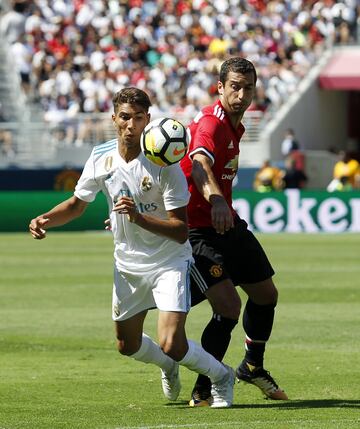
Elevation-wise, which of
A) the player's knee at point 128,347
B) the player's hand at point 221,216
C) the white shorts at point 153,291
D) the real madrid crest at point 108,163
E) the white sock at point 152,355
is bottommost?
the white sock at point 152,355

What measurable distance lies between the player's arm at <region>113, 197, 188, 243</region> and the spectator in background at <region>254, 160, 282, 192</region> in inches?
950

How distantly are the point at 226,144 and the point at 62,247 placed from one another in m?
16.8

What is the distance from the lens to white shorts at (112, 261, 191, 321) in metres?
8.12

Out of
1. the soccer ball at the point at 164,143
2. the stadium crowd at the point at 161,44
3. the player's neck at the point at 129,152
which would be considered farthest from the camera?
the stadium crowd at the point at 161,44

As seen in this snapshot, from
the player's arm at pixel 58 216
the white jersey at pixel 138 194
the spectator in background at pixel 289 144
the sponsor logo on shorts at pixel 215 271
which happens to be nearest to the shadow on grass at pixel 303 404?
the sponsor logo on shorts at pixel 215 271

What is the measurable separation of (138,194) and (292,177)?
26691 millimetres

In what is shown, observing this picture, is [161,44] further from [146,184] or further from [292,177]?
[146,184]

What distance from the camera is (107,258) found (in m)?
22.4

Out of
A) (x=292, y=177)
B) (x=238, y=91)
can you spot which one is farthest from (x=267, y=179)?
(x=238, y=91)

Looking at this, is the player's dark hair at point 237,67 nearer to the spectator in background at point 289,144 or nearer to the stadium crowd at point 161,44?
the stadium crowd at point 161,44

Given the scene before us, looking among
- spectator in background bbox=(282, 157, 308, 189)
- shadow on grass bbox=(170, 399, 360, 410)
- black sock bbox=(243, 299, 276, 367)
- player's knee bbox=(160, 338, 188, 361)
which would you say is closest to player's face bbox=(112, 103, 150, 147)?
player's knee bbox=(160, 338, 188, 361)

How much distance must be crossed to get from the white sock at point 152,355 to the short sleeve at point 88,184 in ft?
3.53

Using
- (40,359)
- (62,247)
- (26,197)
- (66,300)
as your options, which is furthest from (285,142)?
(40,359)

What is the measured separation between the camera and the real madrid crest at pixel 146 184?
8086 millimetres
